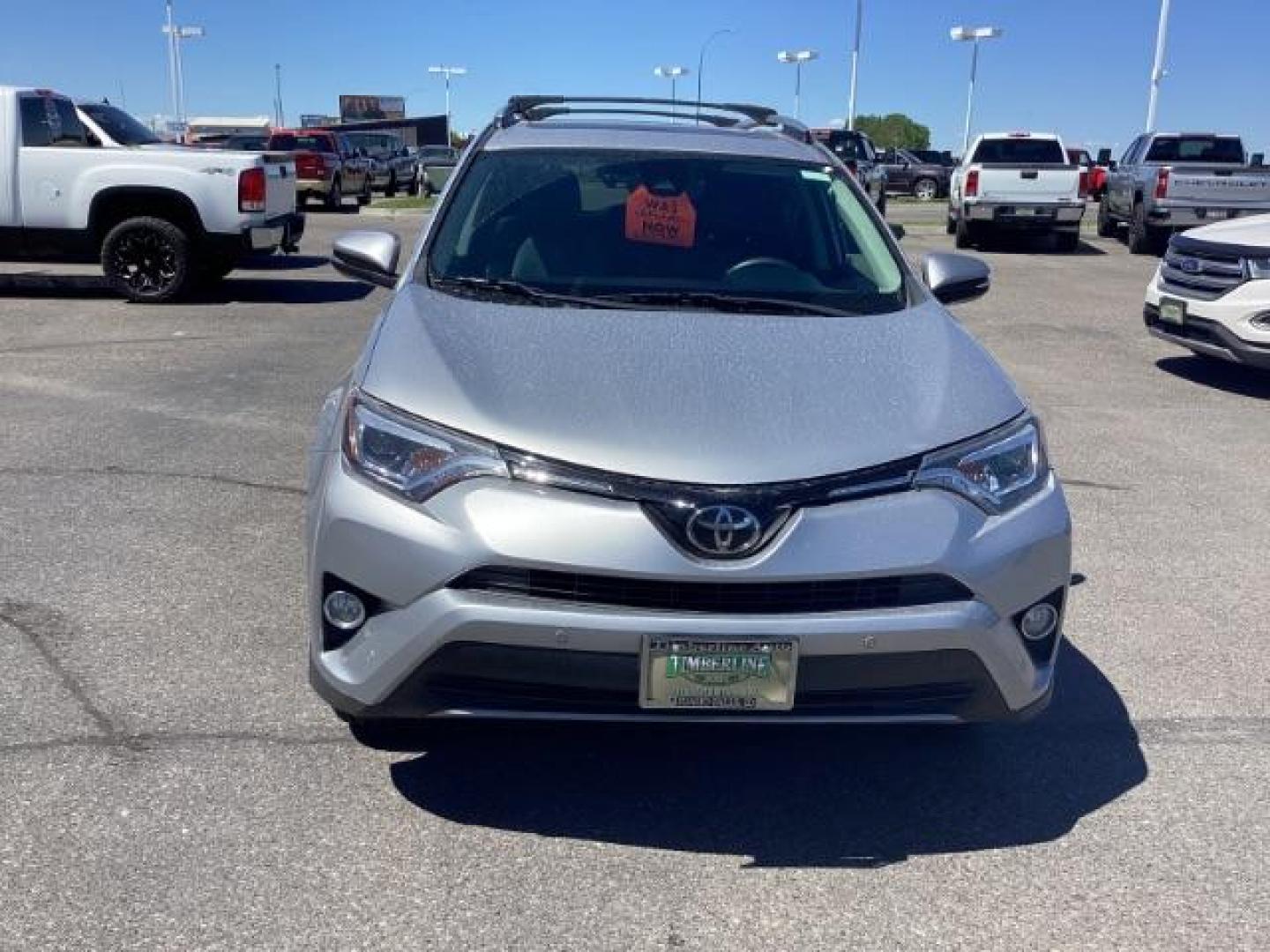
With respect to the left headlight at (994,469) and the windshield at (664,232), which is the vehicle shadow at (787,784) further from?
the windshield at (664,232)

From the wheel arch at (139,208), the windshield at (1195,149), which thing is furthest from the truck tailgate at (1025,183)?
the wheel arch at (139,208)

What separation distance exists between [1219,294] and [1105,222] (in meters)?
15.9

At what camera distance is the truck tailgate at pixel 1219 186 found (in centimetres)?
1730

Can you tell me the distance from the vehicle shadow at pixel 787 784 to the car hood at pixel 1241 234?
20.4ft

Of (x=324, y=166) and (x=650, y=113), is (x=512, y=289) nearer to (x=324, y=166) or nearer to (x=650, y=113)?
(x=650, y=113)

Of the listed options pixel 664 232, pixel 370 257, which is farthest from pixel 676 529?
pixel 370 257

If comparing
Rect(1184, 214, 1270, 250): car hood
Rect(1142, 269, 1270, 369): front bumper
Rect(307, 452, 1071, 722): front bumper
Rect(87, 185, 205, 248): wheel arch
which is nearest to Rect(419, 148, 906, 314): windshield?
Rect(307, 452, 1071, 722): front bumper

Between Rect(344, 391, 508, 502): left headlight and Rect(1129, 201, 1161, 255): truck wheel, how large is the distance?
60.8ft

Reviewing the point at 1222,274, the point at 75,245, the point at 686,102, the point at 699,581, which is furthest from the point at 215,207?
the point at 699,581

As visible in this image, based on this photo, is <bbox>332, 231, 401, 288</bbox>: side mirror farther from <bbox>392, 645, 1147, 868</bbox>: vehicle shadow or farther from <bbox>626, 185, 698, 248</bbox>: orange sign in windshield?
<bbox>392, 645, 1147, 868</bbox>: vehicle shadow

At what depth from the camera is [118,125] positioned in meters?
12.6

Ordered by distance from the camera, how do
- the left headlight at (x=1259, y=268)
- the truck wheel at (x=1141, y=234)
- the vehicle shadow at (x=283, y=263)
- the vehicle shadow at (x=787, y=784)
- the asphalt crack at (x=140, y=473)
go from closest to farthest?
1. the vehicle shadow at (x=787, y=784)
2. the asphalt crack at (x=140, y=473)
3. the left headlight at (x=1259, y=268)
4. the vehicle shadow at (x=283, y=263)
5. the truck wheel at (x=1141, y=234)

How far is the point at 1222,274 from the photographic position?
29.7 ft

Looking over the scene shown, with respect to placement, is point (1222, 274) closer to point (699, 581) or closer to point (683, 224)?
point (683, 224)
